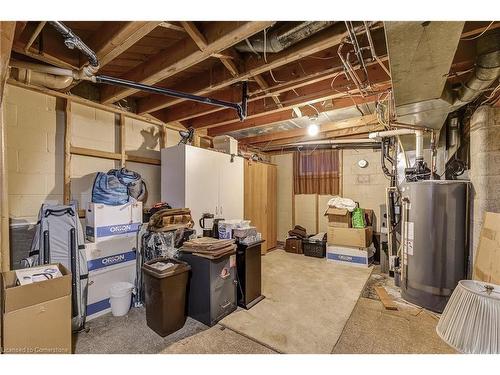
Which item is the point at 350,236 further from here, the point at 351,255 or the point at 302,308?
the point at 302,308

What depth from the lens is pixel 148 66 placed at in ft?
7.47

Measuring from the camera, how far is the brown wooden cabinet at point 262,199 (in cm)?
482

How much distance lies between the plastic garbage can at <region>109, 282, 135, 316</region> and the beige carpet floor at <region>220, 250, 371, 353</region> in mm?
1059

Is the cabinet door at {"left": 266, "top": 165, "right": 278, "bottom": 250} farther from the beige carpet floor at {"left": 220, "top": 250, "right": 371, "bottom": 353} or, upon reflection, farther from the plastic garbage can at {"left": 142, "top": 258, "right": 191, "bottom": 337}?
the plastic garbage can at {"left": 142, "top": 258, "right": 191, "bottom": 337}

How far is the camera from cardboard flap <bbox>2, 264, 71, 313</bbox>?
1.56 m

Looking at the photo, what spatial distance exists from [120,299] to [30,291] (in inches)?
40.0

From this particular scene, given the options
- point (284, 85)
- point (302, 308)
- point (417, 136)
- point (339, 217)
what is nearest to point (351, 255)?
point (339, 217)

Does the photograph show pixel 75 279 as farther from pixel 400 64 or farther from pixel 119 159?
pixel 400 64

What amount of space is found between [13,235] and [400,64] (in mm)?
3434

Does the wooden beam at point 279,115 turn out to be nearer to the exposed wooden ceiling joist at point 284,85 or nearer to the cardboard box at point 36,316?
the exposed wooden ceiling joist at point 284,85

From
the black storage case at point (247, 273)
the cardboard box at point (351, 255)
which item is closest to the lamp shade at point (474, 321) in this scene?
the black storage case at point (247, 273)

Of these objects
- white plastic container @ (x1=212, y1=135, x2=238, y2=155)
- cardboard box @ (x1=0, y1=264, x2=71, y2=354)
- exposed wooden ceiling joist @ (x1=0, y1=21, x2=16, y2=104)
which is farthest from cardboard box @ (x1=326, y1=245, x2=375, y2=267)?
exposed wooden ceiling joist @ (x1=0, y1=21, x2=16, y2=104)

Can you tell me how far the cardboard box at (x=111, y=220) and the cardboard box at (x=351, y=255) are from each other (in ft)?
11.5
